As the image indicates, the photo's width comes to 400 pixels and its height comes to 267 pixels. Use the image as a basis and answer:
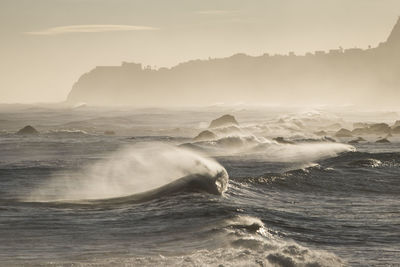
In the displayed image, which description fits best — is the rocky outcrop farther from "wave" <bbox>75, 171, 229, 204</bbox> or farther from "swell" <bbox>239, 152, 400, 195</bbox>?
"wave" <bbox>75, 171, 229, 204</bbox>

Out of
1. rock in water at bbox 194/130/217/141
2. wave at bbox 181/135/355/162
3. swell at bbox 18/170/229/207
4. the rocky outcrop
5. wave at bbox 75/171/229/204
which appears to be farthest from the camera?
the rocky outcrop

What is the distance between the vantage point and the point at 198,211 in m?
17.6

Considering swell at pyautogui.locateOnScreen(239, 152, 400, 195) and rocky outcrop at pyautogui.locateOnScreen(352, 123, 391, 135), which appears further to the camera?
rocky outcrop at pyautogui.locateOnScreen(352, 123, 391, 135)

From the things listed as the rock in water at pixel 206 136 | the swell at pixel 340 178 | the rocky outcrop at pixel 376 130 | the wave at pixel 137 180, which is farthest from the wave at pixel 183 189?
the rocky outcrop at pixel 376 130

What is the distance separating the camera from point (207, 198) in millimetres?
19531

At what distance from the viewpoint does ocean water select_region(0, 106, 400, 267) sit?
1321cm

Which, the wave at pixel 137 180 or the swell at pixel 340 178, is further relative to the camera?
the swell at pixel 340 178

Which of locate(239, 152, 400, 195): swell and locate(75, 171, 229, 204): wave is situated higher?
locate(75, 171, 229, 204): wave

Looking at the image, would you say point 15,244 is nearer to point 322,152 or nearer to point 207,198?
point 207,198

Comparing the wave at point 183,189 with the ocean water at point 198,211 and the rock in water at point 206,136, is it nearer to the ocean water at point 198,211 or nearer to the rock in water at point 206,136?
the ocean water at point 198,211


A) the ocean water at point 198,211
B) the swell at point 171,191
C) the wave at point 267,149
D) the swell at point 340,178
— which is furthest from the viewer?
the wave at point 267,149

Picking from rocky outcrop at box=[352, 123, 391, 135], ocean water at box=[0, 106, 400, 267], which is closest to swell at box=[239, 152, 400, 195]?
ocean water at box=[0, 106, 400, 267]

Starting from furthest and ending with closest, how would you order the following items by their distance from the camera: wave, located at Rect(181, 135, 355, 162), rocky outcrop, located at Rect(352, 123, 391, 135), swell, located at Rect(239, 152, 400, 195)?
rocky outcrop, located at Rect(352, 123, 391, 135) < wave, located at Rect(181, 135, 355, 162) < swell, located at Rect(239, 152, 400, 195)

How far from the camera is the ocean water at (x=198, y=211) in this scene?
1321 centimetres
